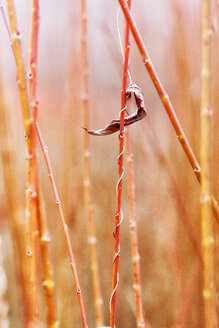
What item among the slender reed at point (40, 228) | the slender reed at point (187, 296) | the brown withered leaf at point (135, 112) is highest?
the brown withered leaf at point (135, 112)

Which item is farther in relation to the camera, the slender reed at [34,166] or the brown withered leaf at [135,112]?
the brown withered leaf at [135,112]

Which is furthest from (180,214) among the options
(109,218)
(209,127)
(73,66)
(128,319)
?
(209,127)

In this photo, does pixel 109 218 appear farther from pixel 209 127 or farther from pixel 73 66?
pixel 209 127

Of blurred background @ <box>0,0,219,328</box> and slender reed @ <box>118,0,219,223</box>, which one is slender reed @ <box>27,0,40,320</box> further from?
blurred background @ <box>0,0,219,328</box>

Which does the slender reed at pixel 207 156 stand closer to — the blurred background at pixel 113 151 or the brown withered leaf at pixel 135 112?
the brown withered leaf at pixel 135 112

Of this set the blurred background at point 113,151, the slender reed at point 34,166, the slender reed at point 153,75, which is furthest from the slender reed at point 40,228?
the blurred background at point 113,151

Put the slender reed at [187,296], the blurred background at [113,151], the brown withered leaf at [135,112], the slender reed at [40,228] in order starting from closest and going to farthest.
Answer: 1. the slender reed at [40,228]
2. the brown withered leaf at [135,112]
3. the slender reed at [187,296]
4. the blurred background at [113,151]

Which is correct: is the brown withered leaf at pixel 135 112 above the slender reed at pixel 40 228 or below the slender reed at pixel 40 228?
above

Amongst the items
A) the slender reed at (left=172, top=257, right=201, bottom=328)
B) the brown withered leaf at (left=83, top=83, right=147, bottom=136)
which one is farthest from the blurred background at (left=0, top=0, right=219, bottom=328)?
the brown withered leaf at (left=83, top=83, right=147, bottom=136)
